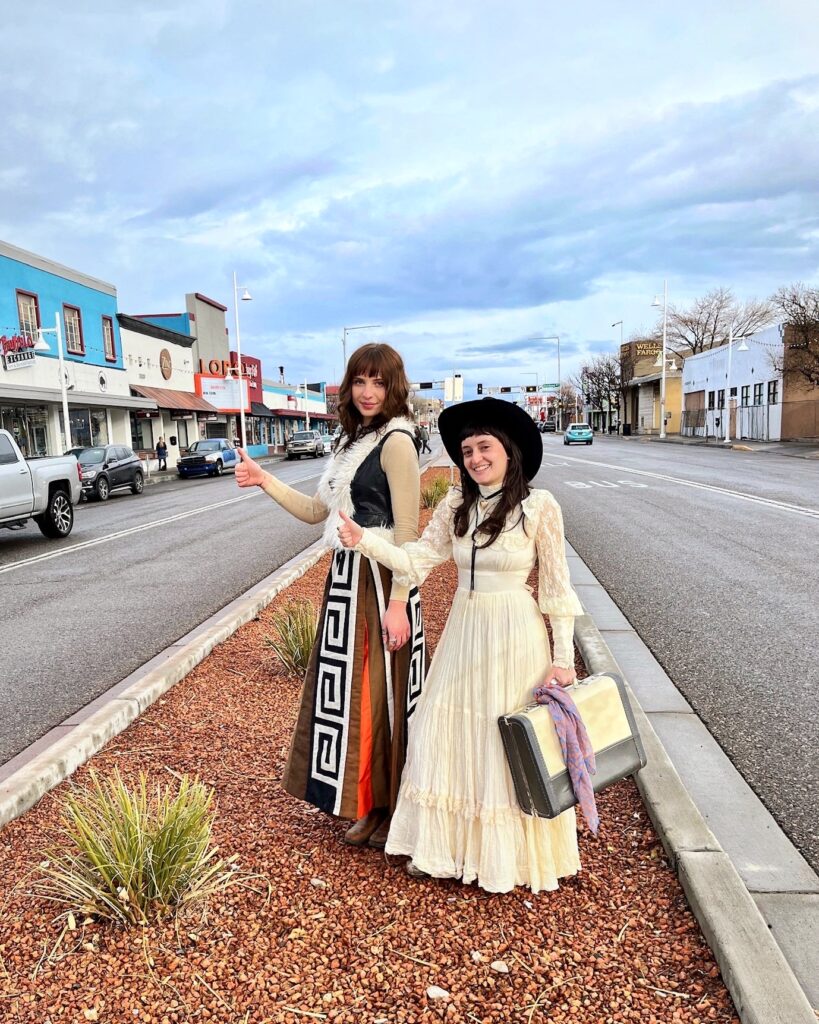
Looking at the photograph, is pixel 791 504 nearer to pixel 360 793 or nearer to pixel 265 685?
pixel 265 685

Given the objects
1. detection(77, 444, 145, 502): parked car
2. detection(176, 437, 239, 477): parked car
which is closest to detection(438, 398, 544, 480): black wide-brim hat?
detection(77, 444, 145, 502): parked car

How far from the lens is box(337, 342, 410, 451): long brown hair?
2.61 m

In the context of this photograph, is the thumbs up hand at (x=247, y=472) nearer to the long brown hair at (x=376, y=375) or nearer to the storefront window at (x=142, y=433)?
the long brown hair at (x=376, y=375)

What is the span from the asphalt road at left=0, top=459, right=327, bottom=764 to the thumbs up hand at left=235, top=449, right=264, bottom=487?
229cm

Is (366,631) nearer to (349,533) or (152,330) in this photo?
(349,533)

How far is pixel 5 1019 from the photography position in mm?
1990

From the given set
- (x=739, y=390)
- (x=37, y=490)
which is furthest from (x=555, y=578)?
(x=739, y=390)

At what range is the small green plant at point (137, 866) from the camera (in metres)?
2.31

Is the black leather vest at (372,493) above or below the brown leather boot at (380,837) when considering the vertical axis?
above

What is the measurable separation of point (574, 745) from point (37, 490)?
454 inches

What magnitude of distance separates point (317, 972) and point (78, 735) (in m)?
2.18

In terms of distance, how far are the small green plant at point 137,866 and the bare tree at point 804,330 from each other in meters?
33.2

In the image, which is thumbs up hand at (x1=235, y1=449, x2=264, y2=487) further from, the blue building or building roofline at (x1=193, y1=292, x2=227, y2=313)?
building roofline at (x1=193, y1=292, x2=227, y2=313)

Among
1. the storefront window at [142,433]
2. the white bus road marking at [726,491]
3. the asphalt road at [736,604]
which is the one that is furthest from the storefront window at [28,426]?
the asphalt road at [736,604]
